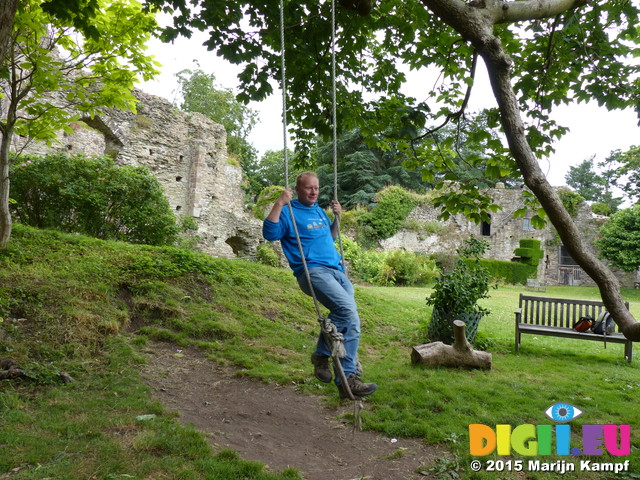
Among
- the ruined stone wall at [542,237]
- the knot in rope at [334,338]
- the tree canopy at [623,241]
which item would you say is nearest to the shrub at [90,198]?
the knot in rope at [334,338]

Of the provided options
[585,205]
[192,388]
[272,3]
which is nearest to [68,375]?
[192,388]

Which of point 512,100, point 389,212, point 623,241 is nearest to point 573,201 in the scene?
point 623,241

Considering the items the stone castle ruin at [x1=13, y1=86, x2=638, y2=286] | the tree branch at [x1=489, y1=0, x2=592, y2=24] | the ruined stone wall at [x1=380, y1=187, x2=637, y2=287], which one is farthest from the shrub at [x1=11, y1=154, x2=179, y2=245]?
the ruined stone wall at [x1=380, y1=187, x2=637, y2=287]

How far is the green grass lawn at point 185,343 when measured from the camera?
3.26m

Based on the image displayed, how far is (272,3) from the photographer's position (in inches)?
218

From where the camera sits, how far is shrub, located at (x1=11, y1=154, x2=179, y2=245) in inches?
347

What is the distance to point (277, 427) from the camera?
13.7ft

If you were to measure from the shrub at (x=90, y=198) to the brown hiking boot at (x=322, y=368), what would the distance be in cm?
704

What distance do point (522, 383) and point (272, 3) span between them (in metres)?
5.65

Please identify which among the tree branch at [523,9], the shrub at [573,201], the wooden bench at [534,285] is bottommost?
the wooden bench at [534,285]

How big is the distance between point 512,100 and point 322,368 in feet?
A: 9.07

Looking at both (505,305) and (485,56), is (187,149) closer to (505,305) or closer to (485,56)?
(505,305)

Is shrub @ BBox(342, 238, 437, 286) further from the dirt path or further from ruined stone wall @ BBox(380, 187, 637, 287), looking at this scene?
the dirt path

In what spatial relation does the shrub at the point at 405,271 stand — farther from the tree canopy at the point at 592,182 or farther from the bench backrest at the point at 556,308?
the tree canopy at the point at 592,182
